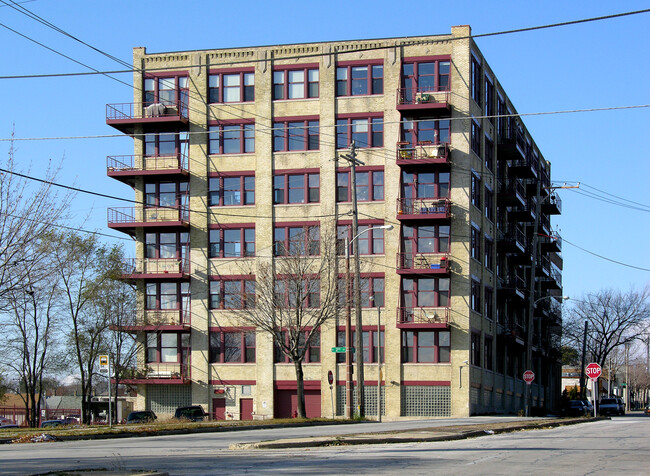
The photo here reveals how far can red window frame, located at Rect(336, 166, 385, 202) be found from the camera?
57.0 meters

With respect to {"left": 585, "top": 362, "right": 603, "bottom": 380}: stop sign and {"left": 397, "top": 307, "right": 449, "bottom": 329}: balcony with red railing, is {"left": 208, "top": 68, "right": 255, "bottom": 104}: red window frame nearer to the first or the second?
{"left": 397, "top": 307, "right": 449, "bottom": 329}: balcony with red railing

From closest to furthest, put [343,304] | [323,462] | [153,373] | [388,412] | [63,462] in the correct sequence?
1. [323,462]
2. [63,462]
3. [343,304]
4. [388,412]
5. [153,373]

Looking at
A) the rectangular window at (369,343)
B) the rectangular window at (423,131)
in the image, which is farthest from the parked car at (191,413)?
the rectangular window at (423,131)

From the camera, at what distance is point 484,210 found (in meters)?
59.9

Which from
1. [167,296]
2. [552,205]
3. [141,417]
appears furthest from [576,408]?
[141,417]

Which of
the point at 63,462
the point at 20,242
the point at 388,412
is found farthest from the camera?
the point at 388,412

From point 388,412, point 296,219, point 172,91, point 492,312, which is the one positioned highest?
point 172,91

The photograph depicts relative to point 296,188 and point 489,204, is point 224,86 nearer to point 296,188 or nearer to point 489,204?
point 296,188

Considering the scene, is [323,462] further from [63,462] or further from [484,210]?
[484,210]

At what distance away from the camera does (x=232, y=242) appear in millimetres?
58812

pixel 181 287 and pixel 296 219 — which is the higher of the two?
pixel 296 219

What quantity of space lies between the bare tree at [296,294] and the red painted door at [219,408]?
909 cm

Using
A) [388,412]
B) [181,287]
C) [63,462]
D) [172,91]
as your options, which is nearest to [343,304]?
[388,412]

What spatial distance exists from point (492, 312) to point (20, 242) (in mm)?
41367
